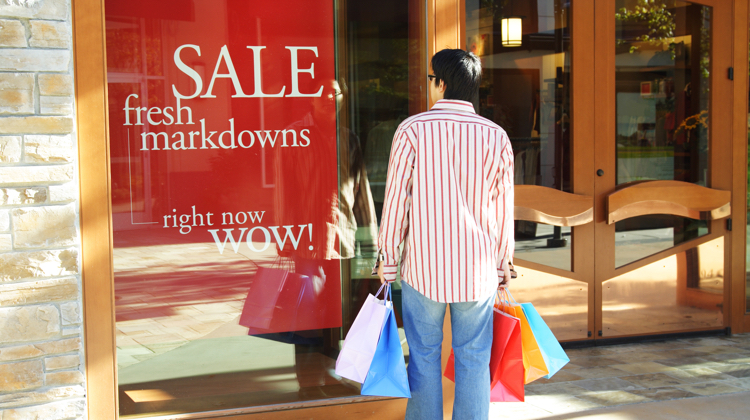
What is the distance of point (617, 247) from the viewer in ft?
14.6

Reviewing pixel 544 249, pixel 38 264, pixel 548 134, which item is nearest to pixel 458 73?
pixel 38 264

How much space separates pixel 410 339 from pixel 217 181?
1.12 metres

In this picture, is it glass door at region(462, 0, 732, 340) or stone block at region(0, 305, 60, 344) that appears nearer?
stone block at region(0, 305, 60, 344)

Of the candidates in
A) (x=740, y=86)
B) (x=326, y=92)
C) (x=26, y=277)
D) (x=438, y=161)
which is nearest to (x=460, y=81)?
(x=438, y=161)

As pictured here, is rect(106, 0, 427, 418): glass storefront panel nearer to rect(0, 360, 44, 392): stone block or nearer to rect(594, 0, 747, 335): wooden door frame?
rect(0, 360, 44, 392): stone block

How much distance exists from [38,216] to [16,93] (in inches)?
19.0

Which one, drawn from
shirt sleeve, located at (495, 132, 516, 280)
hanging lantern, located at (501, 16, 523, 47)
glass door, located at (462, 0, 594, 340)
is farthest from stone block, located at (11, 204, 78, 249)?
hanging lantern, located at (501, 16, 523, 47)

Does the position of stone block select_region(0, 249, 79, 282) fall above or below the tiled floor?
above

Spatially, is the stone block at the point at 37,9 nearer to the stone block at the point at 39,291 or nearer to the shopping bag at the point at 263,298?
the stone block at the point at 39,291

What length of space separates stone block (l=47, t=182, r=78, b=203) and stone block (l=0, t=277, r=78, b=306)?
12.6 inches

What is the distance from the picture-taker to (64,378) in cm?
255

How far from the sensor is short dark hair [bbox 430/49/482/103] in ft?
7.59

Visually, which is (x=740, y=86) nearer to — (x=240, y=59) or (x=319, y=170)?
(x=319, y=170)

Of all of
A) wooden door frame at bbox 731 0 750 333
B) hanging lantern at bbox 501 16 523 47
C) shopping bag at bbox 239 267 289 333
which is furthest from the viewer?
wooden door frame at bbox 731 0 750 333
